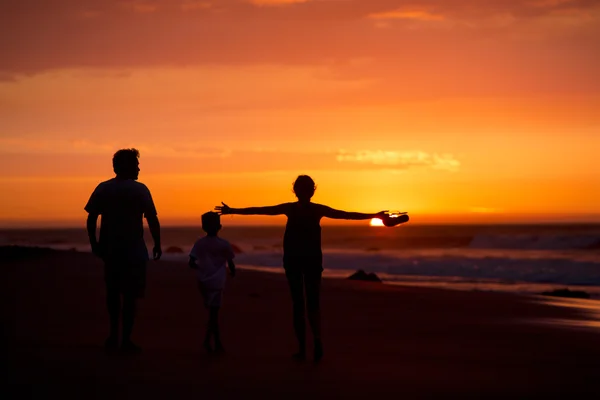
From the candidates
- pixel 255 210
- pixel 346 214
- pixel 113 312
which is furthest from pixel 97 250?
pixel 346 214

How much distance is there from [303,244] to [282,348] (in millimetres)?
1487

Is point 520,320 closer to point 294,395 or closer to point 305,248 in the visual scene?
point 305,248

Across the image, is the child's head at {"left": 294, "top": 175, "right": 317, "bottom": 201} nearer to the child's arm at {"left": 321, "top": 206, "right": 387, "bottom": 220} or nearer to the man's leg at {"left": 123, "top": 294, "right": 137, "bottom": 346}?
the child's arm at {"left": 321, "top": 206, "right": 387, "bottom": 220}

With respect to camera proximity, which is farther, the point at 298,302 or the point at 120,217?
the point at 298,302

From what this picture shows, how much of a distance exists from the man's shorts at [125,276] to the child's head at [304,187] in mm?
1687

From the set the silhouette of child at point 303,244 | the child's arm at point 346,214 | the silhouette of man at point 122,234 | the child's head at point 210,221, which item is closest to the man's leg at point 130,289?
the silhouette of man at point 122,234

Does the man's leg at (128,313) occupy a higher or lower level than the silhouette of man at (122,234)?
lower

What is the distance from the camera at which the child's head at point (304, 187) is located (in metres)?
8.68

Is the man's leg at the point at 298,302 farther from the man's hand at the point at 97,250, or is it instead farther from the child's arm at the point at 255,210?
the man's hand at the point at 97,250

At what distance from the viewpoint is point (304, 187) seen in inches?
342

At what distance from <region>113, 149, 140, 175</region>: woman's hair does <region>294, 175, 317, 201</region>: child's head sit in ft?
5.23

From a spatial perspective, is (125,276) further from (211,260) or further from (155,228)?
(211,260)

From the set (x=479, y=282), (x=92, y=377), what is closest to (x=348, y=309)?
(x=92, y=377)

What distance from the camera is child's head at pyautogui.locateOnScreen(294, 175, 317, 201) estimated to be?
8680 mm
